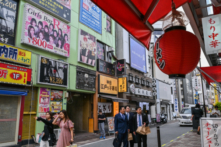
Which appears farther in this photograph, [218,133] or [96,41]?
[96,41]

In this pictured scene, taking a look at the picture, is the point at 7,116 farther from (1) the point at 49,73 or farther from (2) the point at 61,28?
(2) the point at 61,28

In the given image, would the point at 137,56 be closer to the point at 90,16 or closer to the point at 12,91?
the point at 90,16

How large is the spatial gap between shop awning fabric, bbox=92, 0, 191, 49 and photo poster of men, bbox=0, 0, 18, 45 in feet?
28.0

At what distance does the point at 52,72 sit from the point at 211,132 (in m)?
10.0

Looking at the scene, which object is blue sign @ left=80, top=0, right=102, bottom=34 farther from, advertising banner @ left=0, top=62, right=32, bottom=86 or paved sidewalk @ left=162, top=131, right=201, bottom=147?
paved sidewalk @ left=162, top=131, right=201, bottom=147

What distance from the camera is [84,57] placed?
51.0 feet

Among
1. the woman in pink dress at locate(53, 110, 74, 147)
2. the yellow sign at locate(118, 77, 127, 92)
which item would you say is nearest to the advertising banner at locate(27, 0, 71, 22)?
the yellow sign at locate(118, 77, 127, 92)

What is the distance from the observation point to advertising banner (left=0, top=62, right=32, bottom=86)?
941 centimetres

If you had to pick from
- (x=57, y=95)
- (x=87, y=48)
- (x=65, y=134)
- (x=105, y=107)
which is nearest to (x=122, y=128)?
(x=65, y=134)

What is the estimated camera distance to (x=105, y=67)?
59.5ft

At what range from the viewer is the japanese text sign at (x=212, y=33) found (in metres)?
6.98

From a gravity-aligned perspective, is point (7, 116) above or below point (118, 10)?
below

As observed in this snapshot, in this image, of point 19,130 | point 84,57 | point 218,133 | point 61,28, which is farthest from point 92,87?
point 218,133

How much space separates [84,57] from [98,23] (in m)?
4.54
